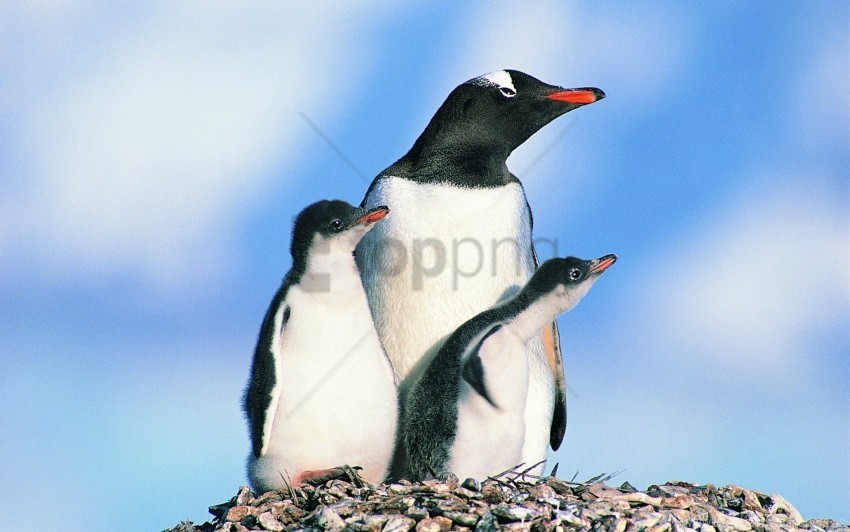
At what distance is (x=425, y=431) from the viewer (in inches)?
182

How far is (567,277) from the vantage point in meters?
4.75

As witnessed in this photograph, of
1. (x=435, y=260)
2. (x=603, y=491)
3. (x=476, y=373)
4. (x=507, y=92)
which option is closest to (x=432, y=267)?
(x=435, y=260)

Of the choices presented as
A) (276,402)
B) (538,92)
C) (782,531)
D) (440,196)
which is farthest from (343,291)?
(782,531)

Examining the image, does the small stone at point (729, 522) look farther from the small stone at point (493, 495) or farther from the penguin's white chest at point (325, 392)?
the penguin's white chest at point (325, 392)

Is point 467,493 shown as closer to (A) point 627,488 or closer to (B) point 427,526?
(B) point 427,526

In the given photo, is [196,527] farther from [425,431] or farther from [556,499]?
[556,499]

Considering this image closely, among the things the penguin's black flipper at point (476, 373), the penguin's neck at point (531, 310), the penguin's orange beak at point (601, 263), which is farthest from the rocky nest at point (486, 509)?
the penguin's orange beak at point (601, 263)

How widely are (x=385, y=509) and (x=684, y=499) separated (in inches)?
50.7

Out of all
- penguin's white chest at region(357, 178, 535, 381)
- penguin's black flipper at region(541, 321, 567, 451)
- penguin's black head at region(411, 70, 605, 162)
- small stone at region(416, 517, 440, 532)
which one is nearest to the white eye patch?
penguin's black head at region(411, 70, 605, 162)

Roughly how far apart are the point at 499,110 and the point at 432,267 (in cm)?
89

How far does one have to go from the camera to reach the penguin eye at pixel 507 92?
5387mm

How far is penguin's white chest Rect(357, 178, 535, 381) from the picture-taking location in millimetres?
5039

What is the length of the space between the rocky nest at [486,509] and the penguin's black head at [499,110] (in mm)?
1659

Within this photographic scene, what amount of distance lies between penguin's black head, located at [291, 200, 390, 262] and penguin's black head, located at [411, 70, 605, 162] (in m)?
0.91
